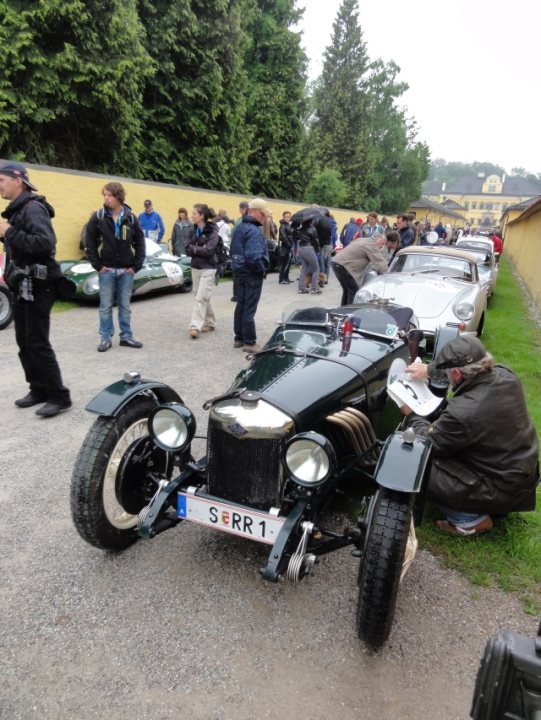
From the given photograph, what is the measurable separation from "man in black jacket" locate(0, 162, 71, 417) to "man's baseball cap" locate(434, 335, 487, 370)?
325 cm

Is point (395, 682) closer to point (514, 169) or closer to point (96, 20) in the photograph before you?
point (96, 20)

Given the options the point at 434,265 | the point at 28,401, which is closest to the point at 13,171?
the point at 28,401

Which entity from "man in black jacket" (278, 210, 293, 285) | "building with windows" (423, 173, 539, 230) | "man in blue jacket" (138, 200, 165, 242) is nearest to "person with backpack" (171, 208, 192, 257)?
"man in blue jacket" (138, 200, 165, 242)

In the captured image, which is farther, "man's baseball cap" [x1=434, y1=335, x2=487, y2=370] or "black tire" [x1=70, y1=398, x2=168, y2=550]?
"man's baseball cap" [x1=434, y1=335, x2=487, y2=370]

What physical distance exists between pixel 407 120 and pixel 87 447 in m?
57.2

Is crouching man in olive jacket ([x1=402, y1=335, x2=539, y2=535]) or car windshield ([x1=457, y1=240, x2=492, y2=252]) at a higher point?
car windshield ([x1=457, y1=240, x2=492, y2=252])

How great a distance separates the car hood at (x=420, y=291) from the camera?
22.6ft

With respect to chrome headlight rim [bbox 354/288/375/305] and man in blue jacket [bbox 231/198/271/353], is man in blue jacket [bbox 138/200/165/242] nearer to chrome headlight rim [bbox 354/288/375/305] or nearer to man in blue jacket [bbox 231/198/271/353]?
man in blue jacket [bbox 231/198/271/353]

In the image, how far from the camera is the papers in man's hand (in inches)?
124

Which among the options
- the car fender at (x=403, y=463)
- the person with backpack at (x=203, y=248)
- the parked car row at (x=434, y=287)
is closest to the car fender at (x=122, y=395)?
the car fender at (x=403, y=463)

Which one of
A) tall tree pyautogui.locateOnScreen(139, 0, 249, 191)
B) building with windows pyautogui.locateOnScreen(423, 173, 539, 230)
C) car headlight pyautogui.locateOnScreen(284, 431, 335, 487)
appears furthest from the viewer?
building with windows pyautogui.locateOnScreen(423, 173, 539, 230)

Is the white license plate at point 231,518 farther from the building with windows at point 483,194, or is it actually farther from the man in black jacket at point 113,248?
the building with windows at point 483,194

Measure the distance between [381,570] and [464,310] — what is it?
5.30 m

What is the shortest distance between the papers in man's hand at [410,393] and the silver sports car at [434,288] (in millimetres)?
2901
